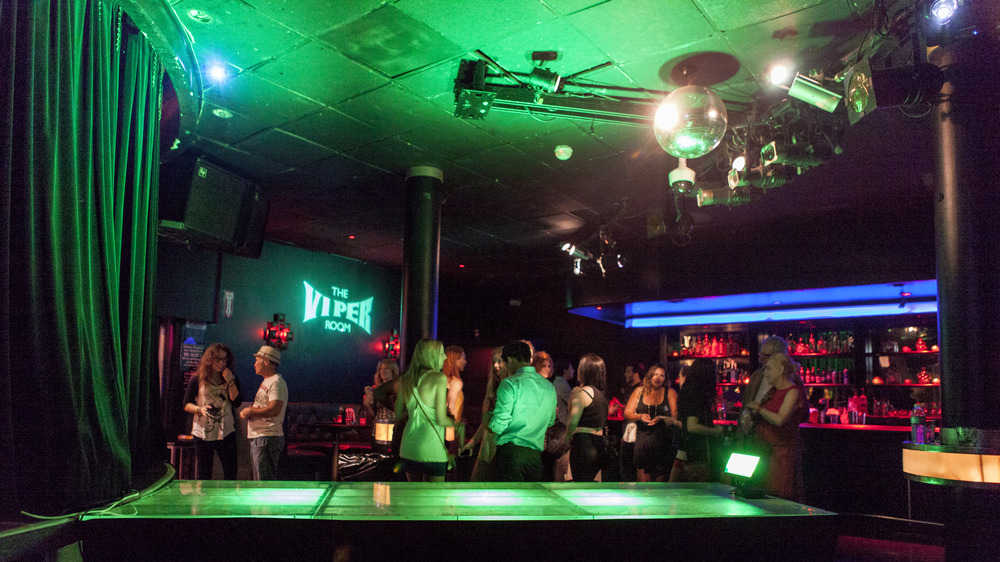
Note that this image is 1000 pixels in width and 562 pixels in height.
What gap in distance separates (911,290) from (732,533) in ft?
21.0

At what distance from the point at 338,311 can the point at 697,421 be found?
23.7 ft

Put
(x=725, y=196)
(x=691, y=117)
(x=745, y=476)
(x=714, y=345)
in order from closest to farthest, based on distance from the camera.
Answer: (x=745, y=476), (x=691, y=117), (x=725, y=196), (x=714, y=345)

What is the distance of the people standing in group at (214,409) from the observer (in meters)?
5.16

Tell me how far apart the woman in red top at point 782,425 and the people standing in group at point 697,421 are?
38 centimetres

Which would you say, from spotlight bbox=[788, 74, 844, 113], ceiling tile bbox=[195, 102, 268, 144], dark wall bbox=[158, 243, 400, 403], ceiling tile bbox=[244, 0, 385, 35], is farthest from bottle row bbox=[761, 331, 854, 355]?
ceiling tile bbox=[244, 0, 385, 35]

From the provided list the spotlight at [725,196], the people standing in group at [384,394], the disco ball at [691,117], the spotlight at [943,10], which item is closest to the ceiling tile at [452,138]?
the spotlight at [725,196]

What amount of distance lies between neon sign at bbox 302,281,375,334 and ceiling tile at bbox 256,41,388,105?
224 inches

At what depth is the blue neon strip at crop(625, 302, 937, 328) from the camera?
800cm

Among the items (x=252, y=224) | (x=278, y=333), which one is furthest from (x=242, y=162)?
(x=278, y=333)

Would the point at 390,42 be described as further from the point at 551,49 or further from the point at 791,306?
the point at 791,306

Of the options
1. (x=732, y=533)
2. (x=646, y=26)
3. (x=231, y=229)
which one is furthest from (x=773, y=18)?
(x=231, y=229)

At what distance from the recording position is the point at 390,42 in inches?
169

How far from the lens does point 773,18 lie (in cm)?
401

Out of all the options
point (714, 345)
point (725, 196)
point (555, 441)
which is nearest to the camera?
point (555, 441)
